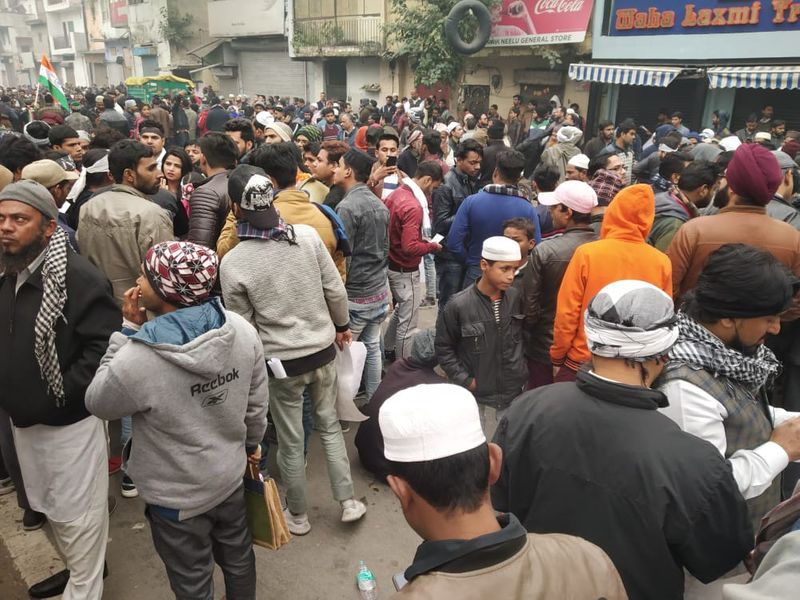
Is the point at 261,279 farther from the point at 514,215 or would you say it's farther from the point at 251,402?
the point at 514,215

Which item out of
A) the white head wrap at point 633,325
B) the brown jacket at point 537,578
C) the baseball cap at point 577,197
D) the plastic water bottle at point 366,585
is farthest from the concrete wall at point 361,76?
the brown jacket at point 537,578

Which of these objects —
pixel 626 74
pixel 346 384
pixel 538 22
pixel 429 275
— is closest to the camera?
pixel 346 384

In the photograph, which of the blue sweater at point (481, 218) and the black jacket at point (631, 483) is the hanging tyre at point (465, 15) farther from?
the black jacket at point (631, 483)

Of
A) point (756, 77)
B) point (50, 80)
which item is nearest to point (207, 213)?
point (50, 80)

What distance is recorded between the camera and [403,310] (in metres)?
4.96

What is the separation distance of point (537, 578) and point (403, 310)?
12.3 ft

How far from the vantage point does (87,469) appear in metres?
2.62

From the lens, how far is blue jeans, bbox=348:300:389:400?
13.9 feet

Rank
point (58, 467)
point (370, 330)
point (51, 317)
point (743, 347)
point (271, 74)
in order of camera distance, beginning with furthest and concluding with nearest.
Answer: point (271, 74), point (370, 330), point (58, 467), point (51, 317), point (743, 347)

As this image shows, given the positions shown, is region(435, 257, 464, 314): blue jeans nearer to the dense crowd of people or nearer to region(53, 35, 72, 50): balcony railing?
the dense crowd of people

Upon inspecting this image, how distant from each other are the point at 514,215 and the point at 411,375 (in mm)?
1482

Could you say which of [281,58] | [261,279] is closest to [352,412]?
[261,279]

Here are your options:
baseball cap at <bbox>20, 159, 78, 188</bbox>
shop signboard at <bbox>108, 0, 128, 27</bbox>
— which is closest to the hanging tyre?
baseball cap at <bbox>20, 159, 78, 188</bbox>

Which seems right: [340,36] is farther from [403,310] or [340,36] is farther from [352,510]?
[352,510]
